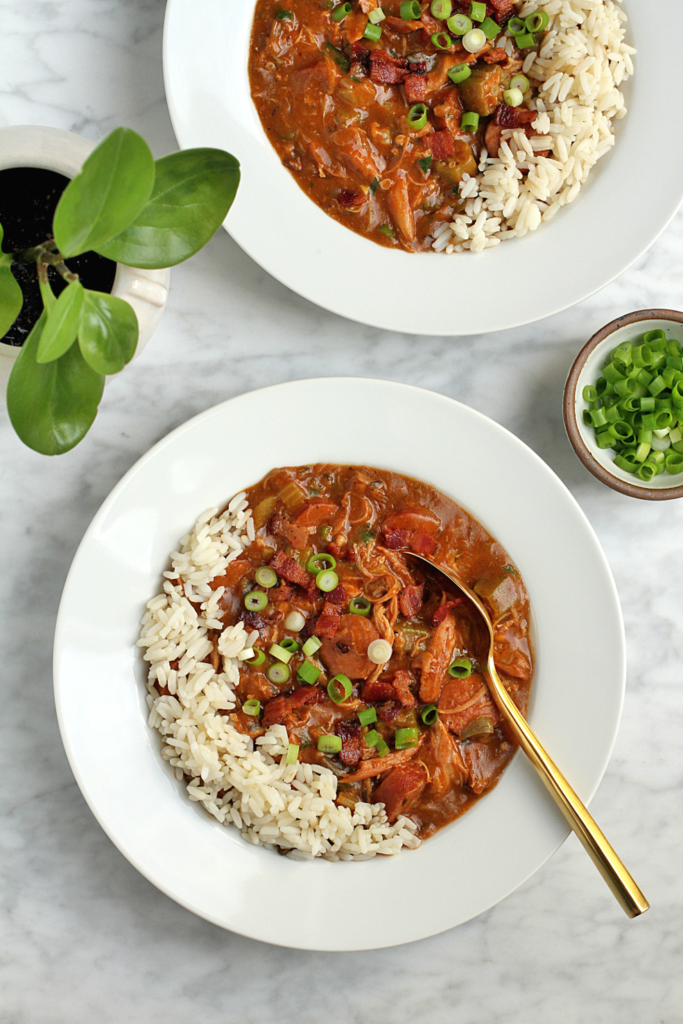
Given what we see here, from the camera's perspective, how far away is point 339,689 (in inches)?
94.5

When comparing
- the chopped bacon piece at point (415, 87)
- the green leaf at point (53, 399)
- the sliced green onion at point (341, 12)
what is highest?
the sliced green onion at point (341, 12)

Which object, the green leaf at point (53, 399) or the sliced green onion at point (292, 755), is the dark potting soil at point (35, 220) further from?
the sliced green onion at point (292, 755)

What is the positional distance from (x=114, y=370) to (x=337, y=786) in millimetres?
1498

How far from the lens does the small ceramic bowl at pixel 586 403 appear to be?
8.18 feet

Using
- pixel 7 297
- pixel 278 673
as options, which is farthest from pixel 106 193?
pixel 278 673

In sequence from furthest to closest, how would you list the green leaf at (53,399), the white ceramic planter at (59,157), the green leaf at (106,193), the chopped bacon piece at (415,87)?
the chopped bacon piece at (415,87) < the white ceramic planter at (59,157) < the green leaf at (53,399) < the green leaf at (106,193)

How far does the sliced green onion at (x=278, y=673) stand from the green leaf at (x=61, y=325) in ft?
3.98

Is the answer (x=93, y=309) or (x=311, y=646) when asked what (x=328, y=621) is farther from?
(x=93, y=309)

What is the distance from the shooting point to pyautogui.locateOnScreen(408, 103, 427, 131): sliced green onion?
2.37 metres

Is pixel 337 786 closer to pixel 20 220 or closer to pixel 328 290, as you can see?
pixel 328 290

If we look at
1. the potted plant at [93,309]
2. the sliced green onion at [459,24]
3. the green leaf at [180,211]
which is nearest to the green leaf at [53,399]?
the potted plant at [93,309]

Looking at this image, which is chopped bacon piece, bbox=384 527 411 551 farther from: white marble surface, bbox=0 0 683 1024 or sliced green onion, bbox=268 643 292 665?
white marble surface, bbox=0 0 683 1024

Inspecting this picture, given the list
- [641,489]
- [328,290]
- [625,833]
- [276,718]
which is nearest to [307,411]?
[328,290]

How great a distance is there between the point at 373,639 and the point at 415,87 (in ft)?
5.75
